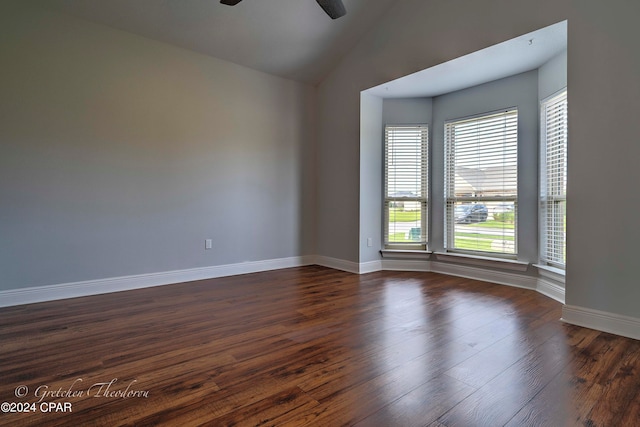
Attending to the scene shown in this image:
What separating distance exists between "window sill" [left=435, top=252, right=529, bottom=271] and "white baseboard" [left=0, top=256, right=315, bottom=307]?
2.40 meters

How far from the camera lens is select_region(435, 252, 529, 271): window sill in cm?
405

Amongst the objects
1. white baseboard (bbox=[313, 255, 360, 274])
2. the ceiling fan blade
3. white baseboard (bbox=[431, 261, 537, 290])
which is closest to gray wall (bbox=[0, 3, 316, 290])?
white baseboard (bbox=[313, 255, 360, 274])

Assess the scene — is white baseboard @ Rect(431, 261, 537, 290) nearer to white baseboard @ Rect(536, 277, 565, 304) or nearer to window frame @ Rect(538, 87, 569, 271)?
white baseboard @ Rect(536, 277, 565, 304)

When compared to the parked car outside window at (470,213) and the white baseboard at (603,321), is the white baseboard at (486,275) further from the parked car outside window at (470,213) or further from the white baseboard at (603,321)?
the white baseboard at (603,321)

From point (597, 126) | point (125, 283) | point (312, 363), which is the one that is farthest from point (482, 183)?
point (125, 283)

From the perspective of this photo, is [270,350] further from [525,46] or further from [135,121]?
[525,46]

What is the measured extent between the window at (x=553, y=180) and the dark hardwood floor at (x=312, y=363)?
63 cm

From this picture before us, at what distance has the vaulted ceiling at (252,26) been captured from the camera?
139 inches

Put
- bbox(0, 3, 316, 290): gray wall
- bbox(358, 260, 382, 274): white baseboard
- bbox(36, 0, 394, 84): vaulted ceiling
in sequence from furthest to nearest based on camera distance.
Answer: bbox(358, 260, 382, 274): white baseboard, bbox(36, 0, 394, 84): vaulted ceiling, bbox(0, 3, 316, 290): gray wall

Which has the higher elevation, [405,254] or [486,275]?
[405,254]

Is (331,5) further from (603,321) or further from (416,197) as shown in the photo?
(603,321)

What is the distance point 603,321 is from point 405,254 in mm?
2565

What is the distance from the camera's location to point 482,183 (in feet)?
14.7

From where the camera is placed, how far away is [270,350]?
2.23 meters
